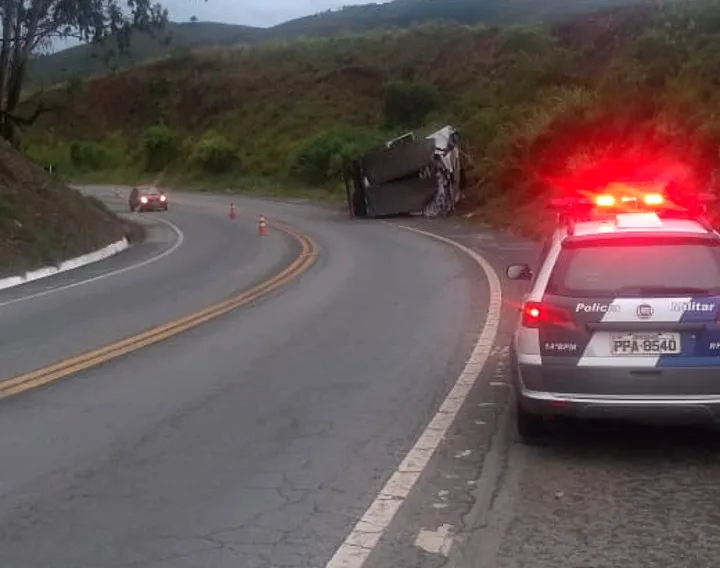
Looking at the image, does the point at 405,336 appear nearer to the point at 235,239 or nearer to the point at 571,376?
the point at 571,376

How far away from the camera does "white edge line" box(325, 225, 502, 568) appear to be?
18.8 ft

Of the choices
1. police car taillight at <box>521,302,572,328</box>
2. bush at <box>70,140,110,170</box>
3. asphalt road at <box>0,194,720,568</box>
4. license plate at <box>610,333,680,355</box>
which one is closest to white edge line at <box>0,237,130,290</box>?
asphalt road at <box>0,194,720,568</box>

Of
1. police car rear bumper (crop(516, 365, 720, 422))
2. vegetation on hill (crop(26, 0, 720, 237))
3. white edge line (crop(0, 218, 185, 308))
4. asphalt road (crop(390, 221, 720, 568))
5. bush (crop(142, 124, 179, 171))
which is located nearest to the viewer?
asphalt road (crop(390, 221, 720, 568))

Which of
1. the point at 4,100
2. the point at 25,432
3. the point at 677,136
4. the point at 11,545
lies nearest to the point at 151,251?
the point at 677,136

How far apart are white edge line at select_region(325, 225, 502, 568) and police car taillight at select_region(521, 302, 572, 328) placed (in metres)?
1.06

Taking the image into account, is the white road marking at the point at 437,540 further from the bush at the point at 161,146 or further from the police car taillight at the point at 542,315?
the bush at the point at 161,146

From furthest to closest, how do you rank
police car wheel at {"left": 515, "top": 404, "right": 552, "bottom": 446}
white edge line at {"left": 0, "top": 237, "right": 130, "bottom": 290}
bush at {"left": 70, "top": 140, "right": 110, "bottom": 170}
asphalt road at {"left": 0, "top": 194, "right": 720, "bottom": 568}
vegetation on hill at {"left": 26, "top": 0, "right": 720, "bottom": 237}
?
bush at {"left": 70, "top": 140, "right": 110, "bottom": 170}
vegetation on hill at {"left": 26, "top": 0, "right": 720, "bottom": 237}
white edge line at {"left": 0, "top": 237, "right": 130, "bottom": 290}
police car wheel at {"left": 515, "top": 404, "right": 552, "bottom": 446}
asphalt road at {"left": 0, "top": 194, "right": 720, "bottom": 568}

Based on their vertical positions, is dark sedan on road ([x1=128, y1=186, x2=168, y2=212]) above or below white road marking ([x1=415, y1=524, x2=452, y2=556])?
below

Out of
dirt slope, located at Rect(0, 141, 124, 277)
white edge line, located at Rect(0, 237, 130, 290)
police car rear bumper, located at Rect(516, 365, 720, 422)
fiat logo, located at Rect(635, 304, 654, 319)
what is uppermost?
fiat logo, located at Rect(635, 304, 654, 319)

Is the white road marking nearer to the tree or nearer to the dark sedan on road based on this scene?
the tree

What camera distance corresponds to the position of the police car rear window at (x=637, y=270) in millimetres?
7348

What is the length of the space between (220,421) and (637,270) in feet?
10.6

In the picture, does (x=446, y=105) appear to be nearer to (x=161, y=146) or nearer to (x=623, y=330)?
(x=161, y=146)

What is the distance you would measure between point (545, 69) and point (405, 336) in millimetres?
41044
